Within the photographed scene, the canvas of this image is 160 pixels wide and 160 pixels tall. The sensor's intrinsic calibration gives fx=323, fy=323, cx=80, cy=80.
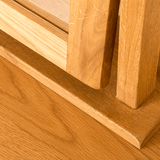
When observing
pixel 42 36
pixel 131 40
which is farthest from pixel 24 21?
pixel 131 40

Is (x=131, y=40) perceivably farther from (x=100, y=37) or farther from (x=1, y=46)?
(x=1, y=46)

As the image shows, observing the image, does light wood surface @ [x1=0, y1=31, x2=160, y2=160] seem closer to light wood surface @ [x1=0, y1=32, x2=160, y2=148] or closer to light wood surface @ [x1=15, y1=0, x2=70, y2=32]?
light wood surface @ [x1=0, y1=32, x2=160, y2=148]

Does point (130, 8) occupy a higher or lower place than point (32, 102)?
higher

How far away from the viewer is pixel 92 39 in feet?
1.22

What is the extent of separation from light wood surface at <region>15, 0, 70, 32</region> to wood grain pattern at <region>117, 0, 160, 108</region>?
9cm

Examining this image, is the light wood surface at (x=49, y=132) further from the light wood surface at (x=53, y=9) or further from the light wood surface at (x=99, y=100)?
the light wood surface at (x=53, y=9)

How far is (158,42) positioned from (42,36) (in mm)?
151

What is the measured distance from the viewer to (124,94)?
43 centimetres

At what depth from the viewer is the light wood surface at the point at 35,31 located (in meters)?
0.42

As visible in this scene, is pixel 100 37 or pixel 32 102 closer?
pixel 100 37

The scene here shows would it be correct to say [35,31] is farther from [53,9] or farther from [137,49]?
[137,49]

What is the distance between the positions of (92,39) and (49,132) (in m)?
0.16

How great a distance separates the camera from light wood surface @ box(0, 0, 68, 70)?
1.36 ft

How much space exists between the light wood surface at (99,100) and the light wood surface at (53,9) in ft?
0.32
